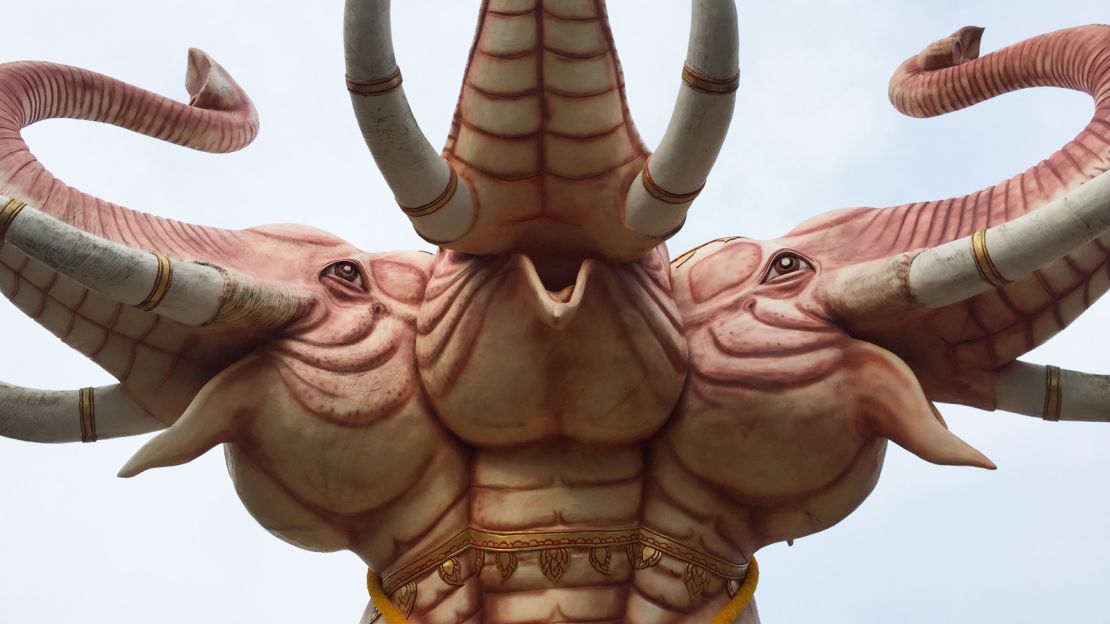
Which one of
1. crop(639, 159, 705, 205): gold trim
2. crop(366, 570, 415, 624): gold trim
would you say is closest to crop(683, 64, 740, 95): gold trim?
crop(639, 159, 705, 205): gold trim

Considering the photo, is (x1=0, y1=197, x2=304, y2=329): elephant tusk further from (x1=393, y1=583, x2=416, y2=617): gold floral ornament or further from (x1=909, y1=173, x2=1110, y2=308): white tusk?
(x1=909, y1=173, x2=1110, y2=308): white tusk

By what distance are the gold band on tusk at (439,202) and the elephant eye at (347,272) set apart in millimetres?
741

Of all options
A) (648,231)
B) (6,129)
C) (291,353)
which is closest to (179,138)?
(6,129)

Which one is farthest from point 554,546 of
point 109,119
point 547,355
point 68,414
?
point 109,119

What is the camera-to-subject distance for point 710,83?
353cm

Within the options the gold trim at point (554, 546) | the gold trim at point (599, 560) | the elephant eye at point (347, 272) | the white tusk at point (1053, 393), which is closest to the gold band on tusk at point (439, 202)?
the elephant eye at point (347, 272)

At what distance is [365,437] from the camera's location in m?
4.24

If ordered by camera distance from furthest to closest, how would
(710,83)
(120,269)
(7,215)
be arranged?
(120,269) → (7,215) → (710,83)

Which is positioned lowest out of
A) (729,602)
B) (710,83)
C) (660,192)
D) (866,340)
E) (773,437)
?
(729,602)

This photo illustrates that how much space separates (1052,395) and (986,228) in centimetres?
65

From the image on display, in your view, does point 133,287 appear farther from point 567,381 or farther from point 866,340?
point 866,340

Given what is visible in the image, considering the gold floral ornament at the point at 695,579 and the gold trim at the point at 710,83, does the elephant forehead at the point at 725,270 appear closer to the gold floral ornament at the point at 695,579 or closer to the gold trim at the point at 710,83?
the gold floral ornament at the point at 695,579

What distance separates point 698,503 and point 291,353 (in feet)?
4.13

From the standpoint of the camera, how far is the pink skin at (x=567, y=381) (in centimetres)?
415
